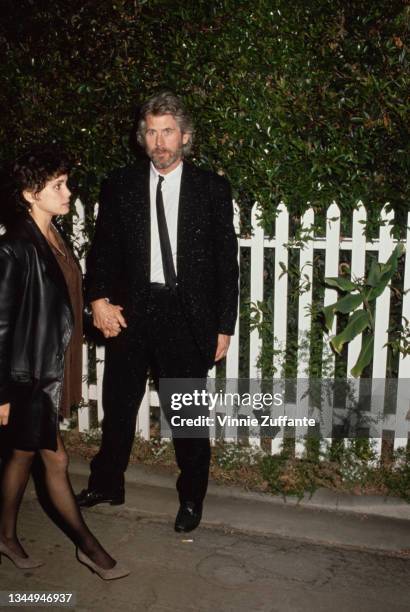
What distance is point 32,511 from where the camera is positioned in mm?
4133

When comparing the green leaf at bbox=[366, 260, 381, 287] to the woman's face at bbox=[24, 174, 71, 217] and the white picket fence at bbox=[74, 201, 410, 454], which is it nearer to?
the white picket fence at bbox=[74, 201, 410, 454]

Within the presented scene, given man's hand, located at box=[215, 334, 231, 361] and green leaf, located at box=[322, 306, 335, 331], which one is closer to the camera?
man's hand, located at box=[215, 334, 231, 361]

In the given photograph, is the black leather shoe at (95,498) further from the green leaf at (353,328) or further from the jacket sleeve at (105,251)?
the green leaf at (353,328)

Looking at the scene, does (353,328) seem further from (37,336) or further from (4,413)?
(4,413)

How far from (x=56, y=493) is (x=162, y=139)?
5.79ft

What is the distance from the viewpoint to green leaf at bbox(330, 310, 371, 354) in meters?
4.43

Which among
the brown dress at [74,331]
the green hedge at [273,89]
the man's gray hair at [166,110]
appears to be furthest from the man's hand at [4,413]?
the green hedge at [273,89]

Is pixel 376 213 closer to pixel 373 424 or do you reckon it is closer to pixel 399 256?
pixel 399 256

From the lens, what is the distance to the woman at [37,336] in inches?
124

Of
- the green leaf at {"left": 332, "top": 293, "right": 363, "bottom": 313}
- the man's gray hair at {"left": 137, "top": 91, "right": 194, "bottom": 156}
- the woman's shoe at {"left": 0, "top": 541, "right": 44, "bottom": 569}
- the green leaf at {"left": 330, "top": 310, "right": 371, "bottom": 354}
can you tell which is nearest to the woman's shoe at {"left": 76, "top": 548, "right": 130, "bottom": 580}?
the woman's shoe at {"left": 0, "top": 541, "right": 44, "bottom": 569}

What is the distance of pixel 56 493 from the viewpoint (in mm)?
3344

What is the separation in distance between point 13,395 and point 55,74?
2.49 meters

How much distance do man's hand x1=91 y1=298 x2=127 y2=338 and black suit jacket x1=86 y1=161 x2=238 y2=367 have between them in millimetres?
49

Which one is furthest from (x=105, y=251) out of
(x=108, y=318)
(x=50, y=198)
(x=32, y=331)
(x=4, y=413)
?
(x=4, y=413)
